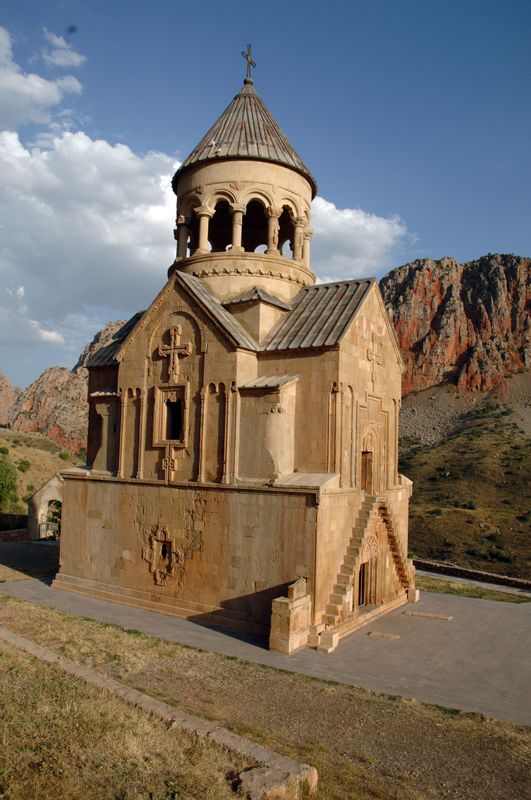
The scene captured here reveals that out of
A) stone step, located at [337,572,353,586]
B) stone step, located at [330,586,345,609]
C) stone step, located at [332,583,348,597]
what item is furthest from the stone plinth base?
stone step, located at [337,572,353,586]

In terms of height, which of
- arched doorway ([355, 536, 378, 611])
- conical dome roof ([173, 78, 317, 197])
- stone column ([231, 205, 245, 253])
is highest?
conical dome roof ([173, 78, 317, 197])

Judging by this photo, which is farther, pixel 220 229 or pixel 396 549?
pixel 220 229

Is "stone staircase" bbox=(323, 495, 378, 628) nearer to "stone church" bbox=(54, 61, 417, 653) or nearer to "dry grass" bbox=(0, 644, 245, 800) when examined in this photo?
"stone church" bbox=(54, 61, 417, 653)

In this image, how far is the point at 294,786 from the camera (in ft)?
19.1

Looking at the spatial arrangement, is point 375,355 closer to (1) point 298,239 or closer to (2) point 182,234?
(1) point 298,239

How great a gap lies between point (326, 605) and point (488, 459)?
123 feet

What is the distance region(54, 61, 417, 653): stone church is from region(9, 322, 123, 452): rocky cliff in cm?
5123

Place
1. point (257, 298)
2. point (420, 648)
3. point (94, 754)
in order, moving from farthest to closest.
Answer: point (257, 298)
point (420, 648)
point (94, 754)

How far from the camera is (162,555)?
13.5 metres

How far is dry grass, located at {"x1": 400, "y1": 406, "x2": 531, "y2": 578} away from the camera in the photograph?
3083cm

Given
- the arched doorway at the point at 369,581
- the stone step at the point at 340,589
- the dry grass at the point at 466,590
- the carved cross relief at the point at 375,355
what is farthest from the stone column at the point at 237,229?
the dry grass at the point at 466,590

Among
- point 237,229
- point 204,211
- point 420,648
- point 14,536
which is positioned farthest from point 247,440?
point 14,536

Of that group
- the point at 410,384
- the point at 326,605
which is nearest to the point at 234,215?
the point at 326,605

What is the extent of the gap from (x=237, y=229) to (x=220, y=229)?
347 cm
